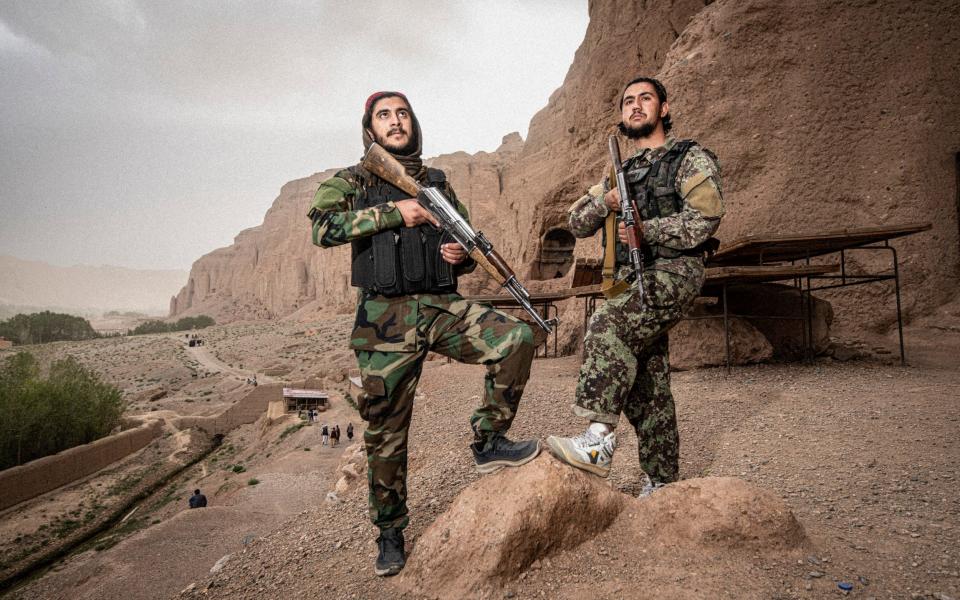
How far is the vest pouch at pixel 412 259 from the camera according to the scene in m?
2.58

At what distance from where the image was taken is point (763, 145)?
886 cm

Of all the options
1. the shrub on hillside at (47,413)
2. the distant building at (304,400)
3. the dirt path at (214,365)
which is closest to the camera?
the shrub on hillside at (47,413)

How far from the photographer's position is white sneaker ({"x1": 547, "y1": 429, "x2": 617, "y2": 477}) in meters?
2.42

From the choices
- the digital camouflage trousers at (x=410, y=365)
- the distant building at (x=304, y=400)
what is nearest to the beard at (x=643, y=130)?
the digital camouflage trousers at (x=410, y=365)

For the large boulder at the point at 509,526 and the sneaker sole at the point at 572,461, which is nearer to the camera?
the large boulder at the point at 509,526

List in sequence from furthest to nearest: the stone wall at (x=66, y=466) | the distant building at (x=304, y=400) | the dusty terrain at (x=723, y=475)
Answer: the distant building at (x=304, y=400)
the stone wall at (x=66, y=466)
the dusty terrain at (x=723, y=475)

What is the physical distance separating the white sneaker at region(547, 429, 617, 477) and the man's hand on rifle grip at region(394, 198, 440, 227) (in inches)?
51.3

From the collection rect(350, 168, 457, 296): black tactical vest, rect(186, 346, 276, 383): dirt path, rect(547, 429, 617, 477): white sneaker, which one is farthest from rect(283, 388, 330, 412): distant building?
rect(547, 429, 617, 477): white sneaker

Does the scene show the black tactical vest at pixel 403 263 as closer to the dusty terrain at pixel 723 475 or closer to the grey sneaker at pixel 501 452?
the grey sneaker at pixel 501 452

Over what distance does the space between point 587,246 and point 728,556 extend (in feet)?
36.9

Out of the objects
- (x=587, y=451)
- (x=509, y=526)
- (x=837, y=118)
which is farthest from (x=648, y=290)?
(x=837, y=118)

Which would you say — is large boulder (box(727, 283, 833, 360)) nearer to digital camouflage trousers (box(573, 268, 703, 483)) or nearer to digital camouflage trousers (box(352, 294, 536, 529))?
digital camouflage trousers (box(573, 268, 703, 483))

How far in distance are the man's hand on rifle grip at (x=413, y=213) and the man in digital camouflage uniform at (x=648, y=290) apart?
3.16 feet

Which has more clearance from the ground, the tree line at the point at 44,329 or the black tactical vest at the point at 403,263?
the black tactical vest at the point at 403,263
